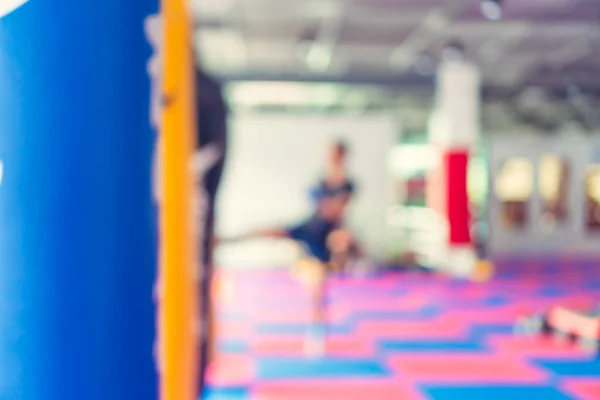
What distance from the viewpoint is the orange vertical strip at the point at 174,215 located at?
7.00 ft

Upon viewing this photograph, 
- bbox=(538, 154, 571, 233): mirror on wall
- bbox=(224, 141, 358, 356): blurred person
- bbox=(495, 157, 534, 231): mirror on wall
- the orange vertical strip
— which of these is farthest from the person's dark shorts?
bbox=(538, 154, 571, 233): mirror on wall

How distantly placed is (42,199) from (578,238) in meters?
15.6

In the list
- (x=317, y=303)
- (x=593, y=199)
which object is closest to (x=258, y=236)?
(x=317, y=303)

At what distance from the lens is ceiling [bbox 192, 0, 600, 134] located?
9641 mm

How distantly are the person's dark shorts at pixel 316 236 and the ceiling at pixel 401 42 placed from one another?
3057 mm

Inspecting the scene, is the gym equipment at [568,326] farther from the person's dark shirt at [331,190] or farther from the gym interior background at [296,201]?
the person's dark shirt at [331,190]

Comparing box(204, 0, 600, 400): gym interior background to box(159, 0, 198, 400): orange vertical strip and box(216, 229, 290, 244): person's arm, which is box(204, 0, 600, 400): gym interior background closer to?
box(216, 229, 290, 244): person's arm

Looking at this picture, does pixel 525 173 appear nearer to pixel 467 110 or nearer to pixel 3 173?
pixel 467 110

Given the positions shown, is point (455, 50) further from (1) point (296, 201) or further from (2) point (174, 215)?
(2) point (174, 215)

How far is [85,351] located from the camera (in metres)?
1.90

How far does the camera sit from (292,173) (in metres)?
14.1

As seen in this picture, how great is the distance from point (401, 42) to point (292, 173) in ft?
11.7

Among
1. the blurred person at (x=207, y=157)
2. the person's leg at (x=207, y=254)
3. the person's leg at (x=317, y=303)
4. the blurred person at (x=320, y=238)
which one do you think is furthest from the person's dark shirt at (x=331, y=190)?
the blurred person at (x=207, y=157)

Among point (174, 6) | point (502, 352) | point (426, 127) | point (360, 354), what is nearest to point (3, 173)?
point (174, 6)
